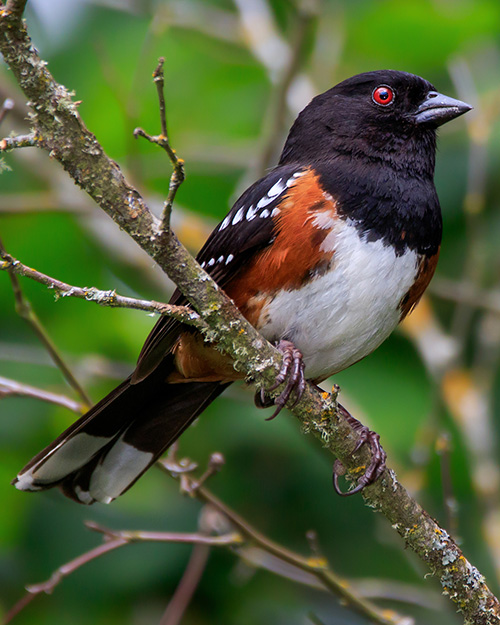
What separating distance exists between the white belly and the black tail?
1.57 ft

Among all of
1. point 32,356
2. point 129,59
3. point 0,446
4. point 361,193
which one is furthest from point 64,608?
point 129,59

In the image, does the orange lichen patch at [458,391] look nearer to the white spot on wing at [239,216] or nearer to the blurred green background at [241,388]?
the blurred green background at [241,388]

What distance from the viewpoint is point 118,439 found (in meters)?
2.62

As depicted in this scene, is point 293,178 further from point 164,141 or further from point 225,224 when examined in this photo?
point 164,141

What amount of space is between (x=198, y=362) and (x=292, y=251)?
0.49m

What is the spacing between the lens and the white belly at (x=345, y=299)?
221 centimetres

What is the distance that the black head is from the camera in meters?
2.53

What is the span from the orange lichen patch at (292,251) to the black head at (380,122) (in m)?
0.27

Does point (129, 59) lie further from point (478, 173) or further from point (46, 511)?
point (46, 511)

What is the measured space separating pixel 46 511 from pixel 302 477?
3.21 ft

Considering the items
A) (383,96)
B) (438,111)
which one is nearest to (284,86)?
(383,96)

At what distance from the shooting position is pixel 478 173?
3402 mm

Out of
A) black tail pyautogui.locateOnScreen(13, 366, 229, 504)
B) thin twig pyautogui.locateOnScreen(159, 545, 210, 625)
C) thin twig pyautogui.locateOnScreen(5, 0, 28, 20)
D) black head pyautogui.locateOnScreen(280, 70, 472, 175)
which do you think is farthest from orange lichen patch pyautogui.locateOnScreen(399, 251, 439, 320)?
thin twig pyautogui.locateOnScreen(5, 0, 28, 20)

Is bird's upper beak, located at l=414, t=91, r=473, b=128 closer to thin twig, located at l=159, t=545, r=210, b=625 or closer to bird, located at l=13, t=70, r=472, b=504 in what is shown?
bird, located at l=13, t=70, r=472, b=504
